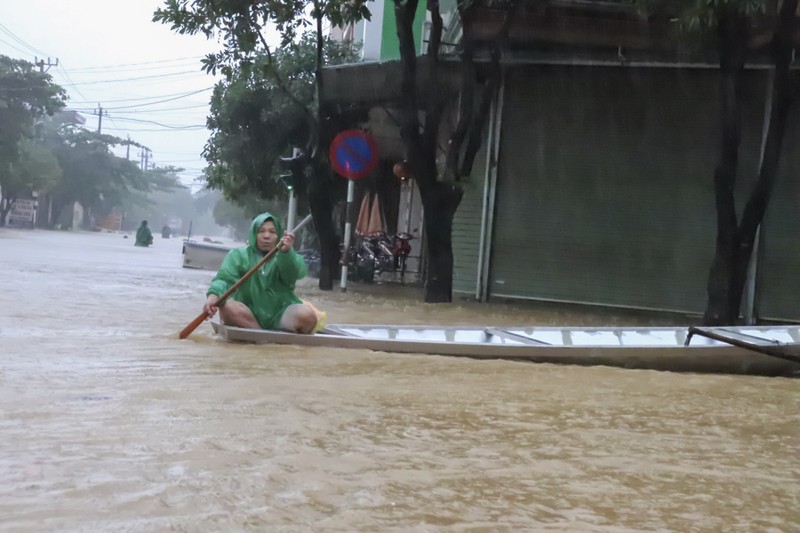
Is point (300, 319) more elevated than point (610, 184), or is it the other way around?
point (610, 184)

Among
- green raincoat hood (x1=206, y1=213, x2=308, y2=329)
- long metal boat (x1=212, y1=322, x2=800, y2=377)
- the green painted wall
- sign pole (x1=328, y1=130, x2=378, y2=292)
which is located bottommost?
long metal boat (x1=212, y1=322, x2=800, y2=377)

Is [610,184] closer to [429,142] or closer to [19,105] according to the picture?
[429,142]

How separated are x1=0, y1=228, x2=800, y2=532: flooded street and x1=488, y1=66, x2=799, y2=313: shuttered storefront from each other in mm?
7380

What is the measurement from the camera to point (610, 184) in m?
14.0

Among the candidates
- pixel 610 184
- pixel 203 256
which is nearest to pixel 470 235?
pixel 610 184

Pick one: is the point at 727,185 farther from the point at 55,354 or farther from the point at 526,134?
the point at 55,354

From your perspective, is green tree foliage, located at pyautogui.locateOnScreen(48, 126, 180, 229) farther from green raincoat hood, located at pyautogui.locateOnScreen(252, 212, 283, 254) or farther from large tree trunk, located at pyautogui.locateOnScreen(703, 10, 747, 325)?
green raincoat hood, located at pyautogui.locateOnScreen(252, 212, 283, 254)

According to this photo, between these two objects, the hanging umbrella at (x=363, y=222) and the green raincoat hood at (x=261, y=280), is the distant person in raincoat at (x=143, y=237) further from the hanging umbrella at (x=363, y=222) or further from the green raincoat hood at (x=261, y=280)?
the green raincoat hood at (x=261, y=280)

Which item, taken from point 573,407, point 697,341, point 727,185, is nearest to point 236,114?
point 727,185

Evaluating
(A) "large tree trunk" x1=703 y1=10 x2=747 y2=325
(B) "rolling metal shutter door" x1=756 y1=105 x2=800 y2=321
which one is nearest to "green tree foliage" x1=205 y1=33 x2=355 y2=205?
(B) "rolling metal shutter door" x1=756 y1=105 x2=800 y2=321

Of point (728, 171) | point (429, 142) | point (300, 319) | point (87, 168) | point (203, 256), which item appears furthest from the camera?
point (87, 168)

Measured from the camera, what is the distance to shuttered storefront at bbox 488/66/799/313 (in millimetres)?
13562

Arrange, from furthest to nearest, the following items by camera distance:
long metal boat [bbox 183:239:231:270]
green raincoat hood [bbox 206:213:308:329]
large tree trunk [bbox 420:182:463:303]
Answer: long metal boat [bbox 183:239:231:270]
large tree trunk [bbox 420:182:463:303]
green raincoat hood [bbox 206:213:308:329]

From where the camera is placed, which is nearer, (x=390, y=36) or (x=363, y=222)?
(x=390, y=36)
